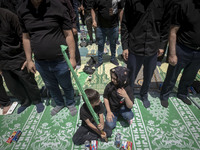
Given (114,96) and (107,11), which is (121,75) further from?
(107,11)

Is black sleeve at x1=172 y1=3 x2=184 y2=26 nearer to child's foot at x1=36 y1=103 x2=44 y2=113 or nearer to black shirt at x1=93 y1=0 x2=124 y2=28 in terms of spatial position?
black shirt at x1=93 y1=0 x2=124 y2=28

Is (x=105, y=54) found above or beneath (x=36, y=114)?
above

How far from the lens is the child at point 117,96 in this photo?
2.23m

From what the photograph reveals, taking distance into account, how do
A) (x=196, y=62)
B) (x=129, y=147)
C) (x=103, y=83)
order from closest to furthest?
(x=129, y=147) → (x=196, y=62) → (x=103, y=83)

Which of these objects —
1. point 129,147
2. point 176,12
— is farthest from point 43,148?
point 176,12

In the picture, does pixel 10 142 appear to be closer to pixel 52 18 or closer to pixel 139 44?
pixel 52 18

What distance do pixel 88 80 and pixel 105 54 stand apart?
1.81 meters

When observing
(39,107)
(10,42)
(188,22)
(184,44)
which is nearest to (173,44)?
(184,44)

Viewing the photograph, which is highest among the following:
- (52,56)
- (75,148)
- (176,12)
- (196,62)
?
(176,12)

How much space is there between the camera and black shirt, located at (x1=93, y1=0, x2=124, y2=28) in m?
3.70

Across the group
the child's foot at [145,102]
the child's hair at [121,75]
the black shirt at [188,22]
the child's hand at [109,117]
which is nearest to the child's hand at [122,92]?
the child's hair at [121,75]

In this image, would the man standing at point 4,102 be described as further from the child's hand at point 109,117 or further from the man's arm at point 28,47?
the child's hand at point 109,117

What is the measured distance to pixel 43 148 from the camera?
234 cm

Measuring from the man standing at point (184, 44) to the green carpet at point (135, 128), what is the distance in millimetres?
286
